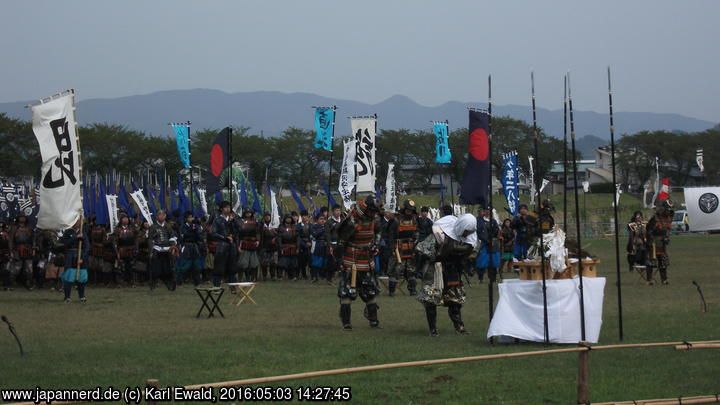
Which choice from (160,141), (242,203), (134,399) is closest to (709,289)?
(134,399)

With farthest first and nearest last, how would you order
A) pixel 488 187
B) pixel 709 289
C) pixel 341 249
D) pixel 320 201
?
1. pixel 320 201
2. pixel 709 289
3. pixel 341 249
4. pixel 488 187

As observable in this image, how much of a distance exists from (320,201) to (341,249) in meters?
46.3

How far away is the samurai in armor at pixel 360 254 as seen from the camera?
1403 centimetres

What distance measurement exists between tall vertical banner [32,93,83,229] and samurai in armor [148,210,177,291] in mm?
6113

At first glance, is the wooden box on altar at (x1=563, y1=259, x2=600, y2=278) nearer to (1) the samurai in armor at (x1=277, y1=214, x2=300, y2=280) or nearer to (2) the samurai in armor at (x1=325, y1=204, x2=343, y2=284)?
(2) the samurai in armor at (x1=325, y1=204, x2=343, y2=284)

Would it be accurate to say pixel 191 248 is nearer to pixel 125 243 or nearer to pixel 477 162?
pixel 125 243

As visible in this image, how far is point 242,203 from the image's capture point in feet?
111

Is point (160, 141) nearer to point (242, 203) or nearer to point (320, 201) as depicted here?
point (320, 201)

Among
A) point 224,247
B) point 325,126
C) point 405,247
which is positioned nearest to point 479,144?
point 405,247

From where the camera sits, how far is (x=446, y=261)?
12.9m

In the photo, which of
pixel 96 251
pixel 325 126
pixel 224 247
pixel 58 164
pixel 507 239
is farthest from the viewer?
pixel 507 239

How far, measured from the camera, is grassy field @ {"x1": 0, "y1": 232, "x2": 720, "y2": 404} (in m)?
9.00

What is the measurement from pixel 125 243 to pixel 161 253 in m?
1.35

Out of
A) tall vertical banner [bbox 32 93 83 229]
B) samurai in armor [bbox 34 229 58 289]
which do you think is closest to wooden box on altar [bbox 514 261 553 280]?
tall vertical banner [bbox 32 93 83 229]
